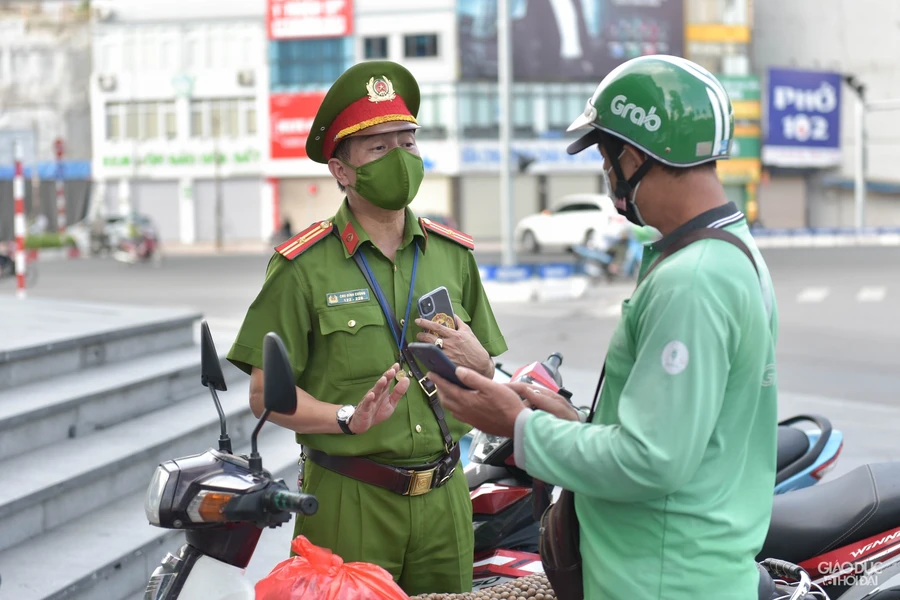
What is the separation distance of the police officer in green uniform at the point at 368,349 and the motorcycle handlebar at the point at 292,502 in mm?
606

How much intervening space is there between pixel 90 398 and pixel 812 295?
14.6 meters

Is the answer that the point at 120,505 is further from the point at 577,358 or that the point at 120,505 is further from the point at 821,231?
the point at 821,231

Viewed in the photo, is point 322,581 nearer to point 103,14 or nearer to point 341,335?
point 341,335

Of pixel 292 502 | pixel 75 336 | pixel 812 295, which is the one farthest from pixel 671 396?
pixel 812 295

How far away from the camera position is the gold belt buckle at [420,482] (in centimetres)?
283

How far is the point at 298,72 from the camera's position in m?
51.2

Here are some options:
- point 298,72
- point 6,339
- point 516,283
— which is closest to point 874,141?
point 298,72

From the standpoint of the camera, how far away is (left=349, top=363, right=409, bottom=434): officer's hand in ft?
8.32

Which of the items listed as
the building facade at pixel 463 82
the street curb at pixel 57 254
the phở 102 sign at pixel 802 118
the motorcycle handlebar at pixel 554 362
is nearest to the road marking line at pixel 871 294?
the motorcycle handlebar at pixel 554 362

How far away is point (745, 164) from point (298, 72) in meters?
21.3

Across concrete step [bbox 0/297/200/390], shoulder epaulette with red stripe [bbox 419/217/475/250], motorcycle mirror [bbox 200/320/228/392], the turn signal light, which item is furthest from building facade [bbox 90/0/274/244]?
the turn signal light

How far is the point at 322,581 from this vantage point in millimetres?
2248

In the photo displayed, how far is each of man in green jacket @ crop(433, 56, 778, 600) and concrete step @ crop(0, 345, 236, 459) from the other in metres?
3.45

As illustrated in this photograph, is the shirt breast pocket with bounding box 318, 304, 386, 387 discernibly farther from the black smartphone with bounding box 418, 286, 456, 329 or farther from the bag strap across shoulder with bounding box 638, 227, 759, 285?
the bag strap across shoulder with bounding box 638, 227, 759, 285
